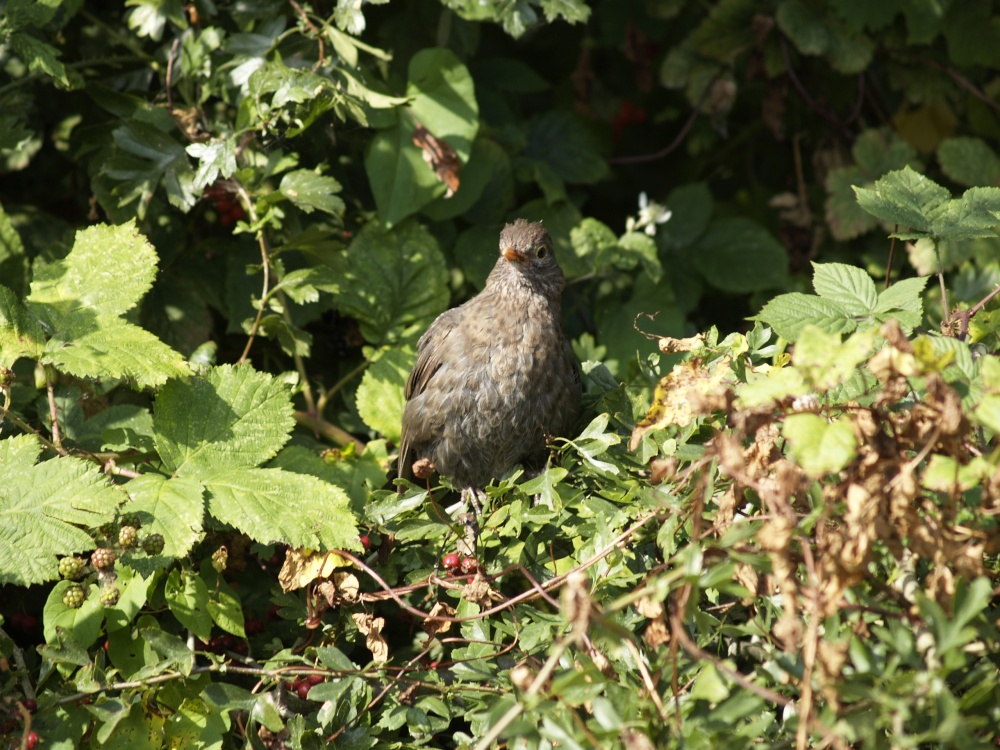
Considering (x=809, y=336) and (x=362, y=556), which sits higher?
(x=809, y=336)

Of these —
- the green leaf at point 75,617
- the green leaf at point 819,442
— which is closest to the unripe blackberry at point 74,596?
the green leaf at point 75,617

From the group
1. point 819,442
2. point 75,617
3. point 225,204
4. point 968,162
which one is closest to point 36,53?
point 225,204

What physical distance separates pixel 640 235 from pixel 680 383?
65.6 inches

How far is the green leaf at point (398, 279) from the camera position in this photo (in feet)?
12.0

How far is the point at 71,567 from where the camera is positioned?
237 centimetres

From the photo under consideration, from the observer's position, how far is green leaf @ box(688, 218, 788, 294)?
4.32 metres

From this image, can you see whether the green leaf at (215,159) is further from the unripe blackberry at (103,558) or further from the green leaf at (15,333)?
the unripe blackberry at (103,558)

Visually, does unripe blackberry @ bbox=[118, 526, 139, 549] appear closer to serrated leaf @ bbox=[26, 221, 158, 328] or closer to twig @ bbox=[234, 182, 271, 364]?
serrated leaf @ bbox=[26, 221, 158, 328]

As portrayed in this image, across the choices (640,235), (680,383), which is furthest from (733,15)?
(680,383)

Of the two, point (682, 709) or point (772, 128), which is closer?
point (682, 709)

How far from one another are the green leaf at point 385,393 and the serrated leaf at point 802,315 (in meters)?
1.47

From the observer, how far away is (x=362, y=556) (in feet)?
9.27

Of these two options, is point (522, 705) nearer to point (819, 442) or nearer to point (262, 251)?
point (819, 442)

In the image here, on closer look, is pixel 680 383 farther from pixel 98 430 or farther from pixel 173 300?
pixel 173 300
